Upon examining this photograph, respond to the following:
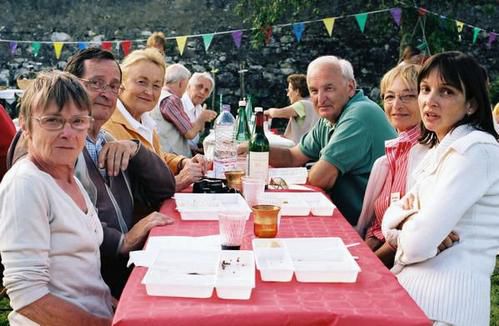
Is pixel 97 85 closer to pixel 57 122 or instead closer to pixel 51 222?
pixel 57 122

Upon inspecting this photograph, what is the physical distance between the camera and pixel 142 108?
3.00 m

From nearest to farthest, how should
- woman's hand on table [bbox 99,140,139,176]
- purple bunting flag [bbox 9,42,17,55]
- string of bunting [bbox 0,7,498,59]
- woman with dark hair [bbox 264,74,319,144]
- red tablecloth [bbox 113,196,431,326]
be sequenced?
red tablecloth [bbox 113,196,431,326] < woman's hand on table [bbox 99,140,139,176] < woman with dark hair [bbox 264,74,319,144] < string of bunting [bbox 0,7,498,59] < purple bunting flag [bbox 9,42,17,55]

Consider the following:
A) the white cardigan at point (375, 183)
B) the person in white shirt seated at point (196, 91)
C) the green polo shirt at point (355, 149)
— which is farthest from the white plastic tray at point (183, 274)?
the person in white shirt seated at point (196, 91)

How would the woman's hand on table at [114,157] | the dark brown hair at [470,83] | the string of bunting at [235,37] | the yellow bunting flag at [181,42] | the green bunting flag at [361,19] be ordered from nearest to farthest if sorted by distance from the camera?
Answer: 1. the dark brown hair at [470,83]
2. the woman's hand on table at [114,157]
3. the green bunting flag at [361,19]
4. the string of bunting at [235,37]
5. the yellow bunting flag at [181,42]

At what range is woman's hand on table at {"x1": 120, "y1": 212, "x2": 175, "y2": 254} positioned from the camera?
2061mm

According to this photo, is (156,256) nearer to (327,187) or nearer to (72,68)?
(72,68)

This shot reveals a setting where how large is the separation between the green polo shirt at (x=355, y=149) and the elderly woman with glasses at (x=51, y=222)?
1.48 meters

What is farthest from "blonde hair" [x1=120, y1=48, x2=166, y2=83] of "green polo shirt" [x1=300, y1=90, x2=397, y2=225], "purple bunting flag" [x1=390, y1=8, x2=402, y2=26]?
"purple bunting flag" [x1=390, y1=8, x2=402, y2=26]

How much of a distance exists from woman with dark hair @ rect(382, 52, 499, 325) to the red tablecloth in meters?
0.34

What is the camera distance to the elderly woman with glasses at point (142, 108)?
2.80 m

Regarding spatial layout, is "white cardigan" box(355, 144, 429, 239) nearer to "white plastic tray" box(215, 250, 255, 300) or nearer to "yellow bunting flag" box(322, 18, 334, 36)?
"white plastic tray" box(215, 250, 255, 300)

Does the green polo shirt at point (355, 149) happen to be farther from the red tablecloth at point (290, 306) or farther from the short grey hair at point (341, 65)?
the red tablecloth at point (290, 306)

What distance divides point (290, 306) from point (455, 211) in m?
0.71

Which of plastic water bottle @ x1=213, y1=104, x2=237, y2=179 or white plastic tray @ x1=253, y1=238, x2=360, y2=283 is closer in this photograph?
white plastic tray @ x1=253, y1=238, x2=360, y2=283
